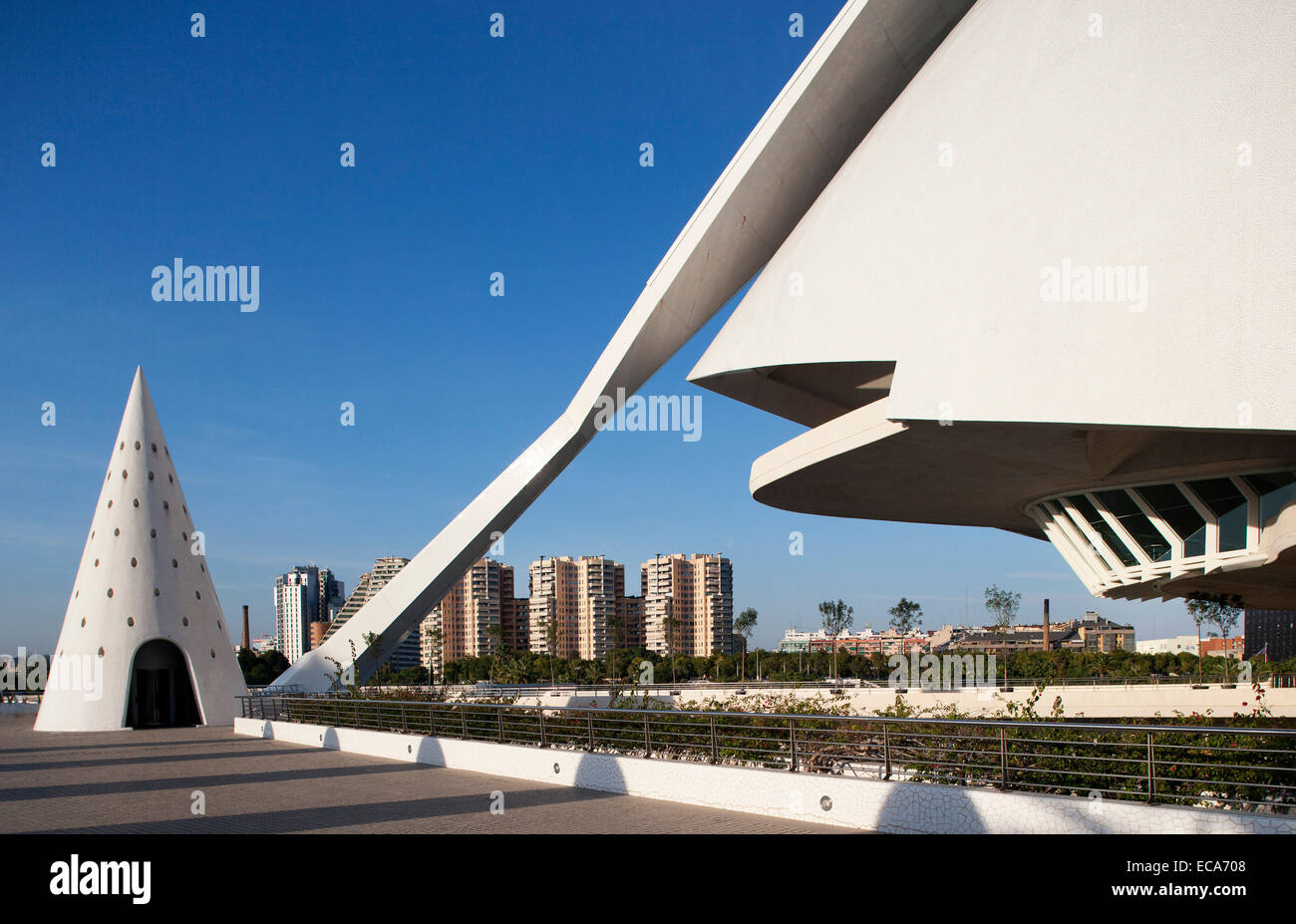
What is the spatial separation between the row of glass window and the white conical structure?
23.0 m

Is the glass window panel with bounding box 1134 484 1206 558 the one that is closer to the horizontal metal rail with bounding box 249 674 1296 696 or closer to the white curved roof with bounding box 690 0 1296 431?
the white curved roof with bounding box 690 0 1296 431

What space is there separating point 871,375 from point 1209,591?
939 centimetres

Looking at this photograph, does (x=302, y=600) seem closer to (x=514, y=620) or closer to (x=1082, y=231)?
(x=514, y=620)

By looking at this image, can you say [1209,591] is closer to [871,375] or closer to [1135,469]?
[1135,469]

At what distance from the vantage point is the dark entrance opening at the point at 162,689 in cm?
2719

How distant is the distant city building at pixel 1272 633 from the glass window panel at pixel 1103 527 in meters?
71.7

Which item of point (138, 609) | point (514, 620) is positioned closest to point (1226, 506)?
point (138, 609)

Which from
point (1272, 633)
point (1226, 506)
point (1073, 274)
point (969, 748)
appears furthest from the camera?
point (1272, 633)

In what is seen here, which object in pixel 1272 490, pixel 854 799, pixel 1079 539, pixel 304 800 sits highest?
pixel 1272 490

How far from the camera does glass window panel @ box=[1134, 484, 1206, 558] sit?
1523 centimetres

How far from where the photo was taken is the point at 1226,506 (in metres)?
14.8

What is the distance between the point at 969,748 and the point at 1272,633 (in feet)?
314

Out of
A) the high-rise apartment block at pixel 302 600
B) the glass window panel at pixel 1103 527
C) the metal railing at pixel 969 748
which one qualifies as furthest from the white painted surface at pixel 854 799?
the high-rise apartment block at pixel 302 600
